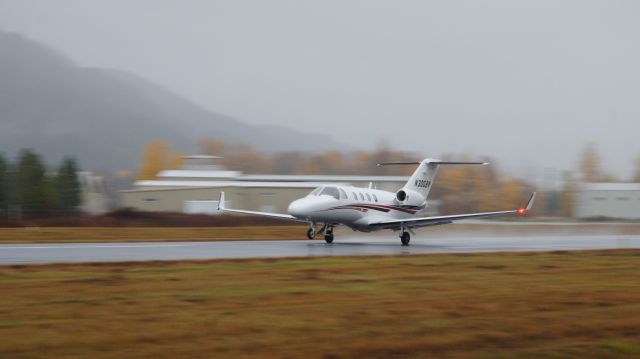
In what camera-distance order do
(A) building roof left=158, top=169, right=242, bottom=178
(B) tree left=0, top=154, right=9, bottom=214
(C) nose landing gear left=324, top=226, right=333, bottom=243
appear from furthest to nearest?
(A) building roof left=158, top=169, right=242, bottom=178 < (B) tree left=0, top=154, right=9, bottom=214 < (C) nose landing gear left=324, top=226, right=333, bottom=243

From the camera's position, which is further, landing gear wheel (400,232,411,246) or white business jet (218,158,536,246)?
landing gear wheel (400,232,411,246)

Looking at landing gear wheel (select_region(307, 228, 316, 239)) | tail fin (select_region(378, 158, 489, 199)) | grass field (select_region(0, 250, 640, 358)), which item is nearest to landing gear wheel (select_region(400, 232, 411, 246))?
landing gear wheel (select_region(307, 228, 316, 239))

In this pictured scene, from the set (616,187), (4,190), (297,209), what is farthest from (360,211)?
(616,187)

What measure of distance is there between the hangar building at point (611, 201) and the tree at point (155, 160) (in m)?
87.9

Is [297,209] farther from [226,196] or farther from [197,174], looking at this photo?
[197,174]

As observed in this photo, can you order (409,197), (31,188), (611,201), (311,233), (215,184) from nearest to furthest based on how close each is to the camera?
(311,233)
(409,197)
(31,188)
(215,184)
(611,201)

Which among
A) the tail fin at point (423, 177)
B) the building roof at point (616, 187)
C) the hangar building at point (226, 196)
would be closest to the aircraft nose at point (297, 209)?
the tail fin at point (423, 177)

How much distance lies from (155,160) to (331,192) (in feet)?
454

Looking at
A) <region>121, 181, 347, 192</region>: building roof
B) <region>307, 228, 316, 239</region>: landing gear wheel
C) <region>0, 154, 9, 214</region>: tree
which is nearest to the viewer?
<region>307, 228, 316, 239</region>: landing gear wheel

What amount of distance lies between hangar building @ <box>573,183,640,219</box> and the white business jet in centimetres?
7194

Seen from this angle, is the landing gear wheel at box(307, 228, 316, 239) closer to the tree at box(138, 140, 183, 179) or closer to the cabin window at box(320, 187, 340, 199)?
the cabin window at box(320, 187, 340, 199)

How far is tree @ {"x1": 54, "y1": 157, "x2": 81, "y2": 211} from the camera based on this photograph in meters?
85.5

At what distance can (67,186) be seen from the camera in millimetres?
88688

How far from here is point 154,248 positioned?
29344mm
